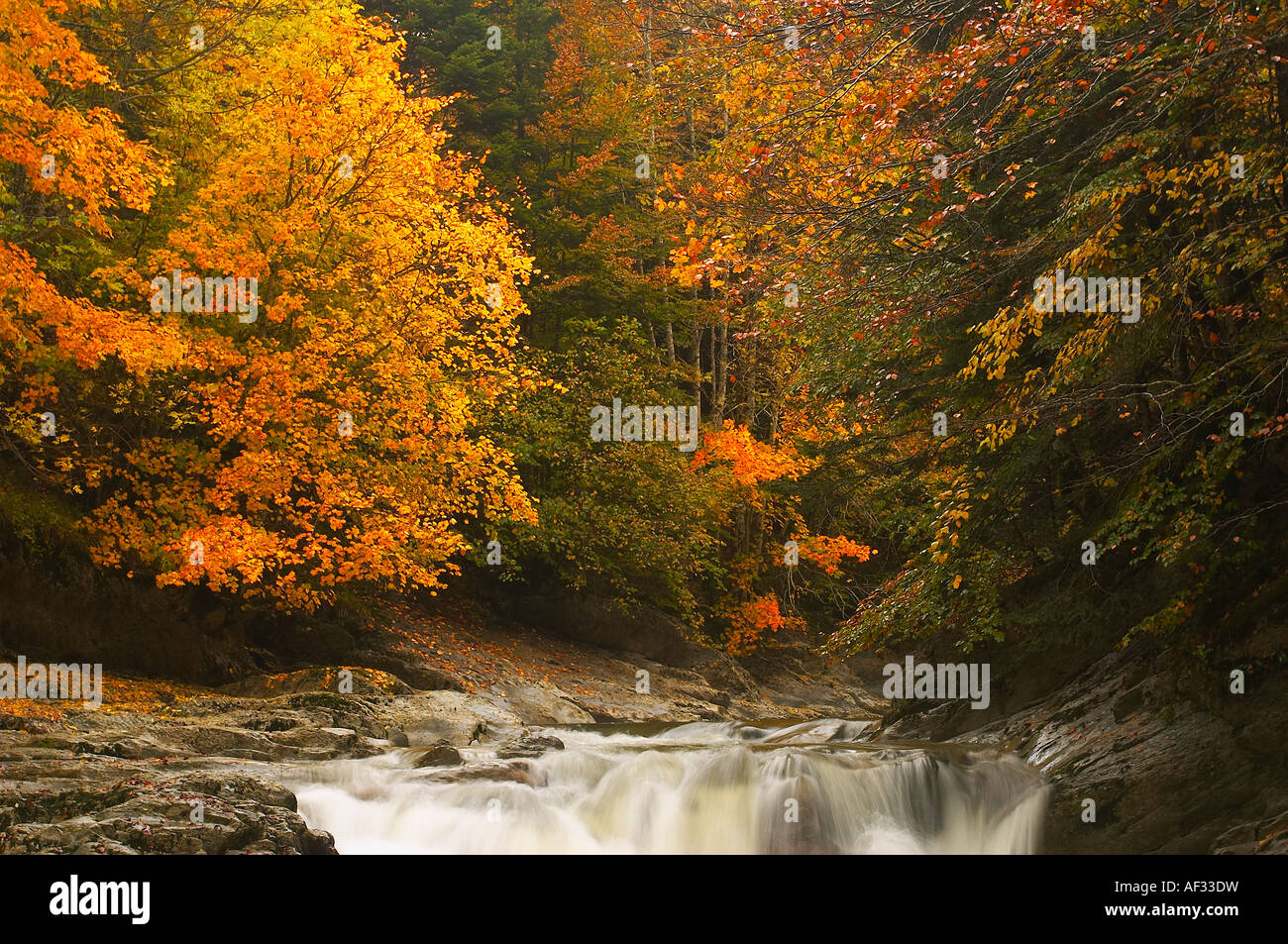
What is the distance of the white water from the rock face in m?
0.45

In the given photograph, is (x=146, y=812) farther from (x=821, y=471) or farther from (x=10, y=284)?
(x=821, y=471)

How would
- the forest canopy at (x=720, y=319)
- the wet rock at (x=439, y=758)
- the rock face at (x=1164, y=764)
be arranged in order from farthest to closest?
the wet rock at (x=439, y=758) < the forest canopy at (x=720, y=319) < the rock face at (x=1164, y=764)

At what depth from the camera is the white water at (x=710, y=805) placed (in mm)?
9242

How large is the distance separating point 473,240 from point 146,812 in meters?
11.3

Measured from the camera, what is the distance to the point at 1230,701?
801 cm

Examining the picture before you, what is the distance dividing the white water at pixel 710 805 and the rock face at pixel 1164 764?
1.47 feet

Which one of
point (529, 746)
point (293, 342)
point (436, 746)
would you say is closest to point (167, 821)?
point (436, 746)

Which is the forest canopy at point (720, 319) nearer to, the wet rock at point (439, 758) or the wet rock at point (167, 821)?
the wet rock at point (439, 758)

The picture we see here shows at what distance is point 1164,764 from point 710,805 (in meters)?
4.10

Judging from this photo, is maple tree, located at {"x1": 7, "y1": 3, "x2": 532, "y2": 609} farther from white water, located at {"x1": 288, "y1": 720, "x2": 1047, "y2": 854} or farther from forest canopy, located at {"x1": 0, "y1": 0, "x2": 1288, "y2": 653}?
white water, located at {"x1": 288, "y1": 720, "x2": 1047, "y2": 854}

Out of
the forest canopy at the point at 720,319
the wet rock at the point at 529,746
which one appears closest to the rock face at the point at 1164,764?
the forest canopy at the point at 720,319

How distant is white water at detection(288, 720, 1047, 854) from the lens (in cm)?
924

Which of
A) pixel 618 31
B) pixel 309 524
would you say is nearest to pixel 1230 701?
pixel 309 524

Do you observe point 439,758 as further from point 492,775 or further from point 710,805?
point 710,805
